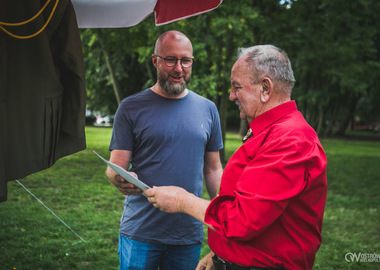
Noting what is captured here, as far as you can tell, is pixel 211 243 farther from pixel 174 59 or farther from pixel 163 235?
pixel 174 59

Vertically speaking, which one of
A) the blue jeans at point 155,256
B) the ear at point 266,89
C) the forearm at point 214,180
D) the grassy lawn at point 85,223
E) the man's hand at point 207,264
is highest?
the ear at point 266,89

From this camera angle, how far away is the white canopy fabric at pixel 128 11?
298cm

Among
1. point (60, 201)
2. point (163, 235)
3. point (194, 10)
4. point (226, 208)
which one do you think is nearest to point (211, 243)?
point (226, 208)

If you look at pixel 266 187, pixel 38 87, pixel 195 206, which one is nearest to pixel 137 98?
pixel 38 87

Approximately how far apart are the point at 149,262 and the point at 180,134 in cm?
92

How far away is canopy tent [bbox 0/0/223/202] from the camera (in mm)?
1930

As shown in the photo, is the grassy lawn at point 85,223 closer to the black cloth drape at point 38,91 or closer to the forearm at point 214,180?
the forearm at point 214,180

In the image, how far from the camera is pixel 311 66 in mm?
20531

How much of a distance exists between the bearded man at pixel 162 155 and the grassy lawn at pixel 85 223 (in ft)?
8.59

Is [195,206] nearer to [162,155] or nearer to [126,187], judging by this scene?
[126,187]

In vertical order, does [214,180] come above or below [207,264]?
above

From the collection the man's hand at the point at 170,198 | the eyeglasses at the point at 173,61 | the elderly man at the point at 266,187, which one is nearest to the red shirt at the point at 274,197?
the elderly man at the point at 266,187

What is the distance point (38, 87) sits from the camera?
79.4 inches

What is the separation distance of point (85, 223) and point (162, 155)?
177 inches
